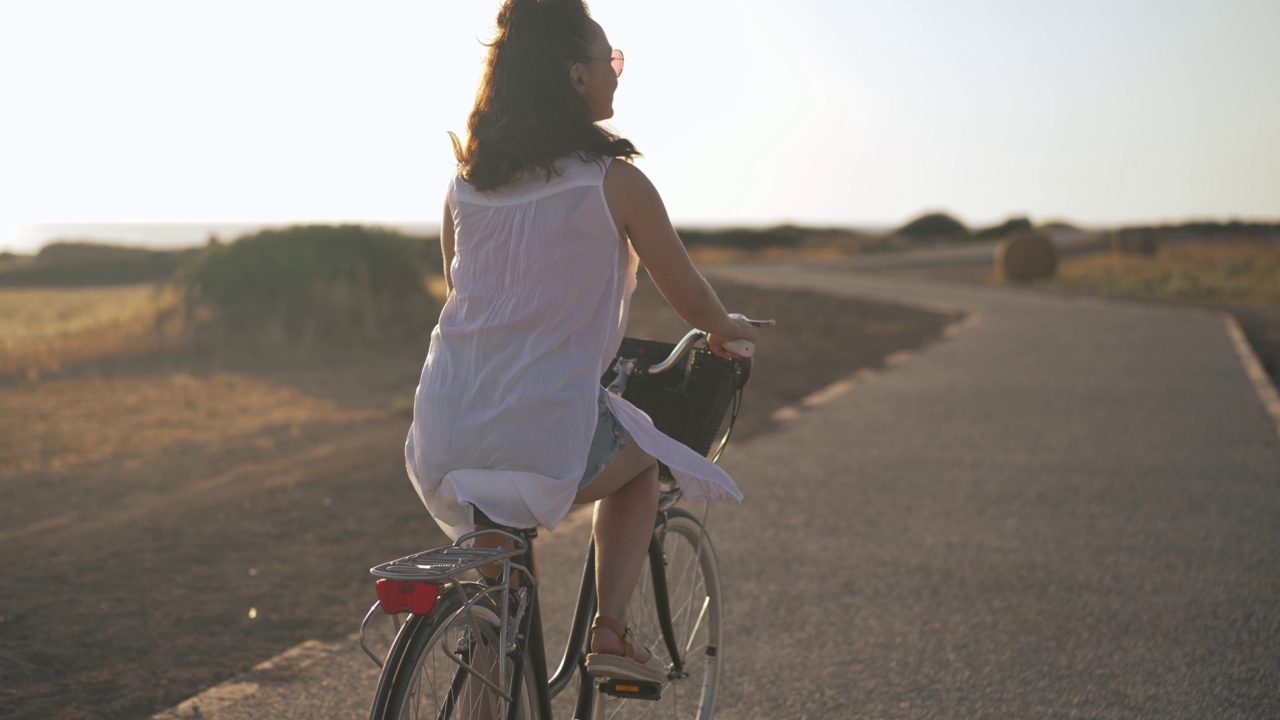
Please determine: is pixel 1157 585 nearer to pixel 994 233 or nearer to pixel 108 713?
pixel 108 713

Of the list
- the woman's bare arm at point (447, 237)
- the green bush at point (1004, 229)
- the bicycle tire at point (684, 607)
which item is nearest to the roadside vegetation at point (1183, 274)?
the bicycle tire at point (684, 607)

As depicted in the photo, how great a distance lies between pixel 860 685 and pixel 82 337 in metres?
13.7

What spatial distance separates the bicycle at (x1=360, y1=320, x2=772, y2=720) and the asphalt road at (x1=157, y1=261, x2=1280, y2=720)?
1.83ft

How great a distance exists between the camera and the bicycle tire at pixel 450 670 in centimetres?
235

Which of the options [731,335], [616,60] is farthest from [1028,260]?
[616,60]

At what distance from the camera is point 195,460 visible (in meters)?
8.91

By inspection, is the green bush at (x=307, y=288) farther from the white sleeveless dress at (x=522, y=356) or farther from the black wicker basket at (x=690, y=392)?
the white sleeveless dress at (x=522, y=356)

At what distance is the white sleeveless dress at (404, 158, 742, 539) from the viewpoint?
2600mm

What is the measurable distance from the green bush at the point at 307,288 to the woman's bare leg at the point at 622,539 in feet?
44.3

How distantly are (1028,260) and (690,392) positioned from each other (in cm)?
3634

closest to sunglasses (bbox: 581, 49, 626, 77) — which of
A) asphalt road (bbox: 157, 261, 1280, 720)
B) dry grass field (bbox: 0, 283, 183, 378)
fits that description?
asphalt road (bbox: 157, 261, 1280, 720)

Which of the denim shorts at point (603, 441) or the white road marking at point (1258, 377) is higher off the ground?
the denim shorts at point (603, 441)

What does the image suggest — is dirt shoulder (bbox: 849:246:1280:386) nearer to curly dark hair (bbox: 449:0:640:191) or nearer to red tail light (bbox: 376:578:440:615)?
curly dark hair (bbox: 449:0:640:191)

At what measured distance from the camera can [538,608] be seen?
2.72 meters
